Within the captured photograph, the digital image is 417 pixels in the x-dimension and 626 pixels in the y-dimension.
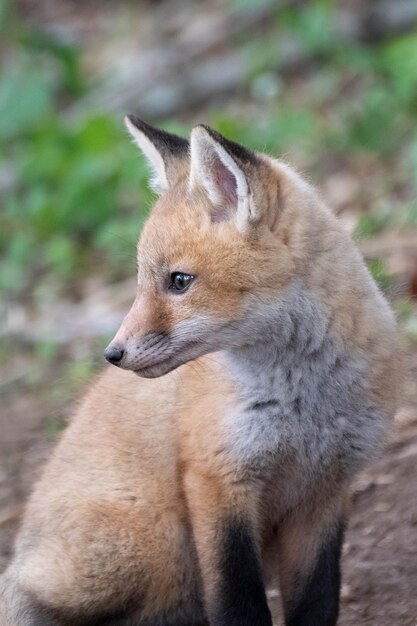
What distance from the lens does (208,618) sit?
4492 millimetres

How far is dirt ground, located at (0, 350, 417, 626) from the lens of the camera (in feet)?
16.5

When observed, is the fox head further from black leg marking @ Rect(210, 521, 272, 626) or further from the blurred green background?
the blurred green background

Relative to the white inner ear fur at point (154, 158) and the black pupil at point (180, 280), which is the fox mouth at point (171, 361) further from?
the white inner ear fur at point (154, 158)

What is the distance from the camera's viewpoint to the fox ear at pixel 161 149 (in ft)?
15.3

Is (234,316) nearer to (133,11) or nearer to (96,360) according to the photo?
(96,360)

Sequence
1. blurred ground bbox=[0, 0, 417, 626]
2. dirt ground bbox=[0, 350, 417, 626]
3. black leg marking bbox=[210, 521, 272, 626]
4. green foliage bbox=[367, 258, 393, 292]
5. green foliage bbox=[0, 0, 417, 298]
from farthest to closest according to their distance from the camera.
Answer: green foliage bbox=[0, 0, 417, 298]
blurred ground bbox=[0, 0, 417, 626]
green foliage bbox=[367, 258, 393, 292]
dirt ground bbox=[0, 350, 417, 626]
black leg marking bbox=[210, 521, 272, 626]

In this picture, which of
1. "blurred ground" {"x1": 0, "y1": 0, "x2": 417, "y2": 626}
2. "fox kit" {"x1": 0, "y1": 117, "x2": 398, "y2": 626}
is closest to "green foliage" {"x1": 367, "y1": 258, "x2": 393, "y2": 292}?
"blurred ground" {"x1": 0, "y1": 0, "x2": 417, "y2": 626}

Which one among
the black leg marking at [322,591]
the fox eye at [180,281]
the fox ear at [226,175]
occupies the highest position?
the fox ear at [226,175]

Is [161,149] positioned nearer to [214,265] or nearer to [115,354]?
[214,265]

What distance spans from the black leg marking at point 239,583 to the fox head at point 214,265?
0.68 metres

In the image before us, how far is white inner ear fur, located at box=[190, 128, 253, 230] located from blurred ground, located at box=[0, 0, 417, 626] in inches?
62.0

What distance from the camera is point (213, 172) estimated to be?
4.27m

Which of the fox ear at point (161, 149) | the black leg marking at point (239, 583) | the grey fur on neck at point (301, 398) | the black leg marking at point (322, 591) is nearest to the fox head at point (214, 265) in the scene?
the grey fur on neck at point (301, 398)

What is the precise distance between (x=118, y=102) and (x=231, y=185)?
803 centimetres
